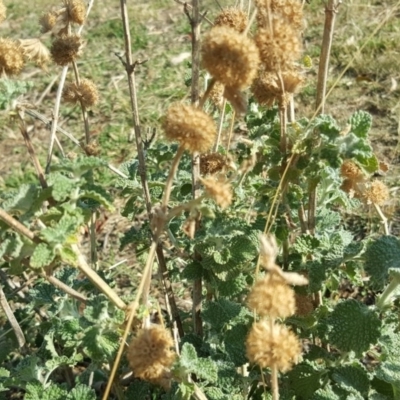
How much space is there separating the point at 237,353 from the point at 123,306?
0.34 metres

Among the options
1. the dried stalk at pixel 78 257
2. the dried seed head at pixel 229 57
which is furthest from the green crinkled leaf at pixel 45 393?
the dried seed head at pixel 229 57

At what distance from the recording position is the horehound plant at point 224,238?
44.5 inches

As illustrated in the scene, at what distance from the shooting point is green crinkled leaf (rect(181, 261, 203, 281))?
1.60 m

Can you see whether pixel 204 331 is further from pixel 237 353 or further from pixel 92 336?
pixel 92 336

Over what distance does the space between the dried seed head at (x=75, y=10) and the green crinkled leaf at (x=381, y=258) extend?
905 mm

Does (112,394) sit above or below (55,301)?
below

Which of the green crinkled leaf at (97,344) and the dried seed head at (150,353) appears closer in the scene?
the dried seed head at (150,353)

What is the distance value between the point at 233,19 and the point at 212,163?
12.8 inches

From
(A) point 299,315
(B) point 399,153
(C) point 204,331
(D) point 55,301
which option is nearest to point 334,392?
(A) point 299,315

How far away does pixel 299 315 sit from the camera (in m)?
1.64

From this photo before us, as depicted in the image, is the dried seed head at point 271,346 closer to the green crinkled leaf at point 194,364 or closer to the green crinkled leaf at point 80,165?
the green crinkled leaf at point 194,364

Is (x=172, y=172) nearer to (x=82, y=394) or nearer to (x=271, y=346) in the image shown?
(x=271, y=346)

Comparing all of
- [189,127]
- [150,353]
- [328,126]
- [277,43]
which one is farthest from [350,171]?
[150,353]

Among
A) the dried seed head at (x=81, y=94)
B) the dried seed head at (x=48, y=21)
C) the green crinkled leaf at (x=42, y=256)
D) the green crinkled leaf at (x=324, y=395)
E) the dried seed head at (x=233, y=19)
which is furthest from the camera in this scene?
the dried seed head at (x=81, y=94)
